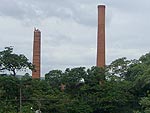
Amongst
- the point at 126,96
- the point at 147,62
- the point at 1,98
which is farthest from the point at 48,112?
the point at 147,62

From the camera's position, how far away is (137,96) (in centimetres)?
4381

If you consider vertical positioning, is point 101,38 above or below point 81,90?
above

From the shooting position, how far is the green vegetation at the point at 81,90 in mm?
39719

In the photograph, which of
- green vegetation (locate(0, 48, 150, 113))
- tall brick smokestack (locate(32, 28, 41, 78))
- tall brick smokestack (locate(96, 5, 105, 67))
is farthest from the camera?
tall brick smokestack (locate(32, 28, 41, 78))

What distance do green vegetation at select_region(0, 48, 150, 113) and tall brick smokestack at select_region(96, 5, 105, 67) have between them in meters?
1.10

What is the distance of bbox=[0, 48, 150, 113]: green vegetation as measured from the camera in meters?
39.7

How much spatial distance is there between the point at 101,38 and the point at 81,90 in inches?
268

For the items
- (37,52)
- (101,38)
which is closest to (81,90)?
(101,38)

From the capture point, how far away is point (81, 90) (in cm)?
4347

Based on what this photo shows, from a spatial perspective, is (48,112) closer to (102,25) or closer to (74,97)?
(74,97)

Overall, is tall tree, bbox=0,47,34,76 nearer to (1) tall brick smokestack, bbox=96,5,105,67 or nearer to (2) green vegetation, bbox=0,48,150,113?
(2) green vegetation, bbox=0,48,150,113

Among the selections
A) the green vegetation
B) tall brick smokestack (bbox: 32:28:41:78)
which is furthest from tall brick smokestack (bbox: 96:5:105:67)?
tall brick smokestack (bbox: 32:28:41:78)

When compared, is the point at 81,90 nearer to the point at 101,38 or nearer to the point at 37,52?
the point at 101,38

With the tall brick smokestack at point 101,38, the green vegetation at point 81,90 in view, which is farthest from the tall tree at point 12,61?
the tall brick smokestack at point 101,38
